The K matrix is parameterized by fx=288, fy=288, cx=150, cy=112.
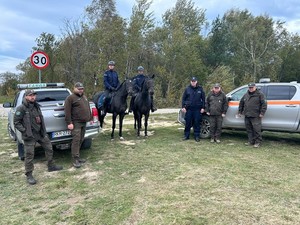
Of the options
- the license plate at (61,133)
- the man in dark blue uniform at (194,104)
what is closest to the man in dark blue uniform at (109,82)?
the man in dark blue uniform at (194,104)

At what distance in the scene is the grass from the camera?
4051 millimetres

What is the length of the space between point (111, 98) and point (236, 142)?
4142 mm

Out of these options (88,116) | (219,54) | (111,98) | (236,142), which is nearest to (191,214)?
(88,116)

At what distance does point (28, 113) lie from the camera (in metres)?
5.45

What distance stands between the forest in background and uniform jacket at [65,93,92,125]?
20.7 ft

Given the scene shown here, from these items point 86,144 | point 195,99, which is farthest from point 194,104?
point 86,144

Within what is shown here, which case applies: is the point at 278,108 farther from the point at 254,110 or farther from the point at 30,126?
the point at 30,126

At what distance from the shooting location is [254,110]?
7.90m

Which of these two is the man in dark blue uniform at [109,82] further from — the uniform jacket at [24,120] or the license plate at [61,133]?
the uniform jacket at [24,120]

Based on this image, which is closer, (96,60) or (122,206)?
(122,206)

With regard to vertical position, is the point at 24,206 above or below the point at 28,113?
below

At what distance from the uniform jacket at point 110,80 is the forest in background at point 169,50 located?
2.97 metres

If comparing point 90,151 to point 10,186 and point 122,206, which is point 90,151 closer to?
point 10,186

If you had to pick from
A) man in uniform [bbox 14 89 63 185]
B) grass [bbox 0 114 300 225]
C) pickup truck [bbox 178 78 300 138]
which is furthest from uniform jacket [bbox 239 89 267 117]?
man in uniform [bbox 14 89 63 185]
